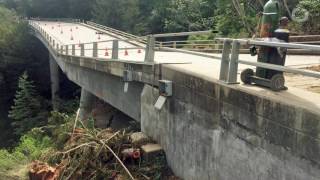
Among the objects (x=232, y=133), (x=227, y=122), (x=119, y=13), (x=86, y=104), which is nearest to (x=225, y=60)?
(x=227, y=122)

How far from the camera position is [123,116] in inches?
699

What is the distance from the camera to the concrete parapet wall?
5.70 m

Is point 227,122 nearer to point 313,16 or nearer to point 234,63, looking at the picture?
point 234,63

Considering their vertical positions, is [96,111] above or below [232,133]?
below

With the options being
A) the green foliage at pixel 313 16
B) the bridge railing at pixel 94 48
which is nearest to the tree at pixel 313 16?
the green foliage at pixel 313 16

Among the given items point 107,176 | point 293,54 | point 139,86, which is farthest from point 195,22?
point 107,176

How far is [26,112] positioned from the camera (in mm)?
33781

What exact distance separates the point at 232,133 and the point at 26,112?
94.9ft

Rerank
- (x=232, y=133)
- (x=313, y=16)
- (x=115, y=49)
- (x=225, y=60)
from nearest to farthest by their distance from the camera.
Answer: (x=232, y=133) → (x=225, y=60) → (x=115, y=49) → (x=313, y=16)

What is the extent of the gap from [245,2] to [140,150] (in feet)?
60.5

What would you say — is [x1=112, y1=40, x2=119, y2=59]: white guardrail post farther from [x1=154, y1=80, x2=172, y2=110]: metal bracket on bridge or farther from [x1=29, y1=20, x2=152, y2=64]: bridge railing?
[x1=154, y1=80, x2=172, y2=110]: metal bracket on bridge

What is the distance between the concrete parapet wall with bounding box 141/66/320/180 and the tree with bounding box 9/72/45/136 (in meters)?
23.4

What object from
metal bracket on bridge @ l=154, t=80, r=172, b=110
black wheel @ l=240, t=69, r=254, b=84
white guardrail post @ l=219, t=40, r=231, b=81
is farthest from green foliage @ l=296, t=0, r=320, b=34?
black wheel @ l=240, t=69, r=254, b=84

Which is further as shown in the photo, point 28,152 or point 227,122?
point 28,152
